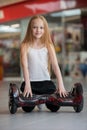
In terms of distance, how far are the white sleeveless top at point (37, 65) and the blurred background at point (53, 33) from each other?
6.30 m

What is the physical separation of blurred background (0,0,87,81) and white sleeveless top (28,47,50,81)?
6304 millimetres

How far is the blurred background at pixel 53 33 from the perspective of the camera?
11.5 metres

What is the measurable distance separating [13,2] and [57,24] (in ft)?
6.49

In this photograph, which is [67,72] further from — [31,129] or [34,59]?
[31,129]

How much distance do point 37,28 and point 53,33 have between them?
335 inches

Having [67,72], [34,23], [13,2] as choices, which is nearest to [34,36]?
[34,23]

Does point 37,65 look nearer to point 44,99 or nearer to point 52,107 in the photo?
point 44,99

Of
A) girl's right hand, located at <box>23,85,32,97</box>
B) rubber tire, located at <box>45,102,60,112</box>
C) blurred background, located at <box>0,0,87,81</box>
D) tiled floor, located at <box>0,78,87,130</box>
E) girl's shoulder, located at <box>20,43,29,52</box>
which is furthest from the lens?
blurred background, located at <box>0,0,87,81</box>

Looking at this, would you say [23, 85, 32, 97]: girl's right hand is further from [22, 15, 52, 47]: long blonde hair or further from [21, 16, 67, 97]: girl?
[22, 15, 52, 47]: long blonde hair

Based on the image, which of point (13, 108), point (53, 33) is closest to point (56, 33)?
point (53, 33)

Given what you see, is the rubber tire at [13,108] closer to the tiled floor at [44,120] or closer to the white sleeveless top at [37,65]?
the tiled floor at [44,120]

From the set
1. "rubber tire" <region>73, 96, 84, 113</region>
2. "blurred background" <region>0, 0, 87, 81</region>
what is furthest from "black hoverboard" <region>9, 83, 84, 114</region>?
"blurred background" <region>0, 0, 87, 81</region>

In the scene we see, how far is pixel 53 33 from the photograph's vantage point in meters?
13.1

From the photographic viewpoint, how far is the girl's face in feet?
15.2
